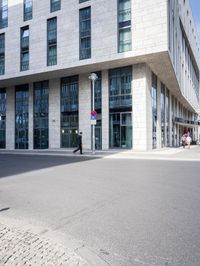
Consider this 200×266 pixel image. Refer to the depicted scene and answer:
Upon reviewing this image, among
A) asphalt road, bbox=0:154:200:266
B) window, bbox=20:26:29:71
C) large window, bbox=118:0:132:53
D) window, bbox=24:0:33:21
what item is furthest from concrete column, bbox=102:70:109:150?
asphalt road, bbox=0:154:200:266

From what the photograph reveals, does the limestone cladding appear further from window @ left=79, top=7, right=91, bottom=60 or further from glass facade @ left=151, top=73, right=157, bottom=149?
glass facade @ left=151, top=73, right=157, bottom=149

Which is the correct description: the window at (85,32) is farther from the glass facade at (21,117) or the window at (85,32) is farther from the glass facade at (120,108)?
the glass facade at (21,117)

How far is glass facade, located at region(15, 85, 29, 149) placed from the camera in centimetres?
3140

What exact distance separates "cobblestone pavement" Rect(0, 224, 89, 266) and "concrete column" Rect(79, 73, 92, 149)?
2298 centimetres

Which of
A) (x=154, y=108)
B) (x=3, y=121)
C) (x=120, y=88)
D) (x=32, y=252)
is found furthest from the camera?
(x=3, y=121)

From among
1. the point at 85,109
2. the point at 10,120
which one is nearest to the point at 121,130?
the point at 85,109

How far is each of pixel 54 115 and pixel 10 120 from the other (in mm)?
7107

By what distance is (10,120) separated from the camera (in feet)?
107

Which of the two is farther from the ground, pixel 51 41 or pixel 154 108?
pixel 51 41

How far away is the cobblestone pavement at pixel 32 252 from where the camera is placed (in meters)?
3.15

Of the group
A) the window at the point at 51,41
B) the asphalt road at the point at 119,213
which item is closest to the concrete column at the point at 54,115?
the window at the point at 51,41

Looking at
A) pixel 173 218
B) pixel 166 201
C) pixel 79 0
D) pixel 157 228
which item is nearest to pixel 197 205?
pixel 166 201

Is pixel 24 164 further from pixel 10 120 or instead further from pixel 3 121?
pixel 3 121

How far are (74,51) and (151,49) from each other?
328 inches
